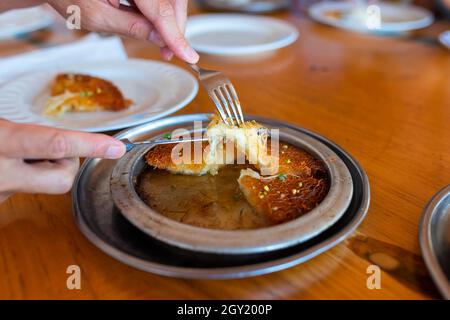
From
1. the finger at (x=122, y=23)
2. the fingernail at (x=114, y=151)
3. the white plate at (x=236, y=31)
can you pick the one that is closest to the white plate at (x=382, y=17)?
the white plate at (x=236, y=31)

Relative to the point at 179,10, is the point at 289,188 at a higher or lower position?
lower

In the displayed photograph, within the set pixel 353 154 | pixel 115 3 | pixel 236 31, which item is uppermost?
pixel 115 3

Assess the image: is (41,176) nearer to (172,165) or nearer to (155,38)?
(172,165)

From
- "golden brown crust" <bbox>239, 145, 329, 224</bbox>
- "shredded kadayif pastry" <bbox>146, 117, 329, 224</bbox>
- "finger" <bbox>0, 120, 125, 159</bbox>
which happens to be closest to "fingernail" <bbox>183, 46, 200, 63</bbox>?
→ "shredded kadayif pastry" <bbox>146, 117, 329, 224</bbox>

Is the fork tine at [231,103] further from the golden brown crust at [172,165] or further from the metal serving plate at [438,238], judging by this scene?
the metal serving plate at [438,238]

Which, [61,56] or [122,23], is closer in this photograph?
[122,23]

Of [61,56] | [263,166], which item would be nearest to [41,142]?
[263,166]
